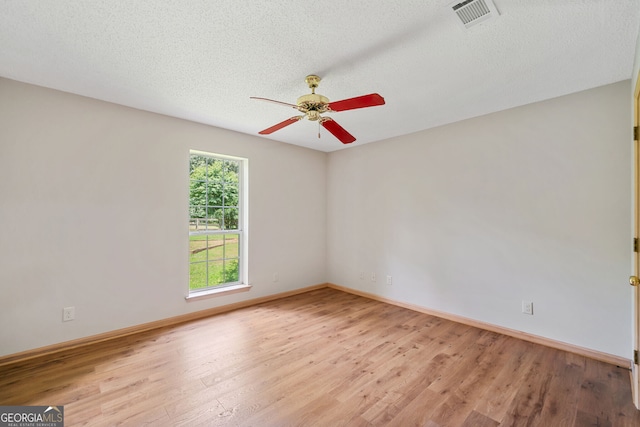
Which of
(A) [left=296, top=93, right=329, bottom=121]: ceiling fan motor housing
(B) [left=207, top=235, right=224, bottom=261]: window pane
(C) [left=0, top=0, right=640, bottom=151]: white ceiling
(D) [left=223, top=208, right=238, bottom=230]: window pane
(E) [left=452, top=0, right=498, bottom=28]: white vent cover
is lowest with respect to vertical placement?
(B) [left=207, top=235, right=224, bottom=261]: window pane

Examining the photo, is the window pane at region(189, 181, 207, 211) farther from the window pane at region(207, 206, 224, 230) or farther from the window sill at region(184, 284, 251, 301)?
the window sill at region(184, 284, 251, 301)

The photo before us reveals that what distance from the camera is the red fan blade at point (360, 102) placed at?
1.69 metres

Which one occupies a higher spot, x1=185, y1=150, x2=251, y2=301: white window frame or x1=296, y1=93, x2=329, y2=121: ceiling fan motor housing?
x1=296, y1=93, x2=329, y2=121: ceiling fan motor housing

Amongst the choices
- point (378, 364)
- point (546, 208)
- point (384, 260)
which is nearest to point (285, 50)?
point (378, 364)

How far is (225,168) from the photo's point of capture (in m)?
3.79

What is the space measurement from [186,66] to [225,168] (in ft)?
5.92

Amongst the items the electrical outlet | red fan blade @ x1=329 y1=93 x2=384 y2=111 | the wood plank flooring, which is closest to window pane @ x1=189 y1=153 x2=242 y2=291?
the wood plank flooring

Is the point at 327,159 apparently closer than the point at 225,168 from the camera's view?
No

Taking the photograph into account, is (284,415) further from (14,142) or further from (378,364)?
(14,142)

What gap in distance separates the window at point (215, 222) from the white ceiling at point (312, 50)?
1026 mm

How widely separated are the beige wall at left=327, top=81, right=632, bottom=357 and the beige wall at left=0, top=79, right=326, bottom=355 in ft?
7.78

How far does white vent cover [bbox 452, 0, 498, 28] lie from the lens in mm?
1454

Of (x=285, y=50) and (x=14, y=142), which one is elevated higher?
(x=285, y=50)

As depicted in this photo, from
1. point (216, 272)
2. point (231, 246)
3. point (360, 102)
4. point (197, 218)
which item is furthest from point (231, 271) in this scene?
point (360, 102)
